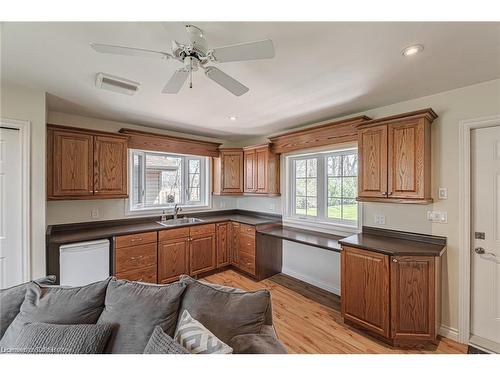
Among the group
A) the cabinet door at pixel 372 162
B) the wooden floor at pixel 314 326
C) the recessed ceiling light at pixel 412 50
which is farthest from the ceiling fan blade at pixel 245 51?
the wooden floor at pixel 314 326

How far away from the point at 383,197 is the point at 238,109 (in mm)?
1926

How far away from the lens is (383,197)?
230cm

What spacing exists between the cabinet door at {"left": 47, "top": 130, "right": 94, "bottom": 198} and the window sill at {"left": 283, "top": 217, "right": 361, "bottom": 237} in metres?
2.89

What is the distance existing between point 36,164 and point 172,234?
5.54ft

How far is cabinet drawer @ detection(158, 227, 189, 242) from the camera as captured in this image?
122 inches

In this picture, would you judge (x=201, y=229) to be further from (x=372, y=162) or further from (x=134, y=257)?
(x=372, y=162)

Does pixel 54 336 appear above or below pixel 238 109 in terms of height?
below

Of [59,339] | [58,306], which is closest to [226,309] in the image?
[59,339]

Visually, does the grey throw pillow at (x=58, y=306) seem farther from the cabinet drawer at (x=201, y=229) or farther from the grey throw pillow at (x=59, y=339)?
the cabinet drawer at (x=201, y=229)

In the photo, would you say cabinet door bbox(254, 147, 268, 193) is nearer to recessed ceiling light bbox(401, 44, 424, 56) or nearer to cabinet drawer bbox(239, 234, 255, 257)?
cabinet drawer bbox(239, 234, 255, 257)

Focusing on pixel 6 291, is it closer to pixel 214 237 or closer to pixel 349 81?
pixel 214 237

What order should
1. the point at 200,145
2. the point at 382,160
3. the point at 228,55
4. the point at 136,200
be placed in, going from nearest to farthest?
the point at 228,55 → the point at 382,160 → the point at 136,200 → the point at 200,145
